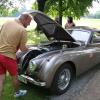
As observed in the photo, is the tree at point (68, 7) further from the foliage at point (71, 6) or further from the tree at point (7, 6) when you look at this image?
the tree at point (7, 6)

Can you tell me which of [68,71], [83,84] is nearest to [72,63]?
[68,71]

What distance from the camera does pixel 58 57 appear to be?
578 centimetres

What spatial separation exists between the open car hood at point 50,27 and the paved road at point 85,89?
1.19 meters

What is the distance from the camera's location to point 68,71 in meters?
6.14

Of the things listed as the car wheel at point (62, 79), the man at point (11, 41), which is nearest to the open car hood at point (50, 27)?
the car wheel at point (62, 79)

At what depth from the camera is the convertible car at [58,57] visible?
5.57 metres

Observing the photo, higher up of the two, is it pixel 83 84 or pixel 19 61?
pixel 19 61

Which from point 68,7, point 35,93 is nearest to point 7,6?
point 68,7

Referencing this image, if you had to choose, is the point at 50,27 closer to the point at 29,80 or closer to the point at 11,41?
the point at 29,80

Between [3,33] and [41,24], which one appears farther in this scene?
[41,24]

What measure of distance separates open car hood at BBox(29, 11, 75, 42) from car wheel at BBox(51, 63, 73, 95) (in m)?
1.05

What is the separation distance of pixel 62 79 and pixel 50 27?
1545mm

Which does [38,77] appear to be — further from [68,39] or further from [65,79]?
[68,39]

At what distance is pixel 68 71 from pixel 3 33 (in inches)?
80.7
